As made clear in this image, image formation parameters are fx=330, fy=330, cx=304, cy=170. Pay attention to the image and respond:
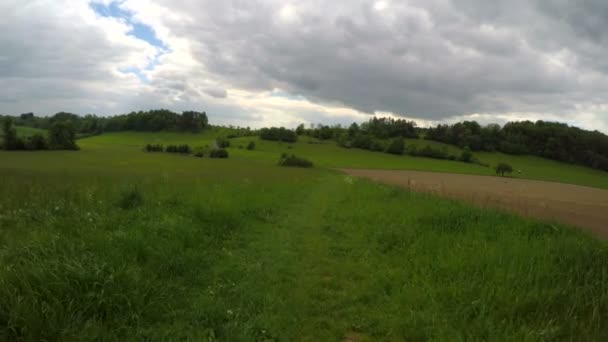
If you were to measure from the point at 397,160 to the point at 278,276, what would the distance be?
289 feet

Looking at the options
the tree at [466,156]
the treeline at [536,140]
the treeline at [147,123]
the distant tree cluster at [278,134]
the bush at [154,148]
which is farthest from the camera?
the treeline at [147,123]

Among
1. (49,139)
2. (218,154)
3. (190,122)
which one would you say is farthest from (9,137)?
(190,122)

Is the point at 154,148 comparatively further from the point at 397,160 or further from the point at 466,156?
the point at 466,156

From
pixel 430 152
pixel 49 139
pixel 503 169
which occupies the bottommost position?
pixel 503 169

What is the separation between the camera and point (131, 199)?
9797 millimetres

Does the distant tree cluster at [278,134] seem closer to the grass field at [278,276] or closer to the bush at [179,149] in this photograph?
the bush at [179,149]

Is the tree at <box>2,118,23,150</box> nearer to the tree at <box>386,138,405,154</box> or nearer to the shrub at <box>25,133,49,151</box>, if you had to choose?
the shrub at <box>25,133,49,151</box>

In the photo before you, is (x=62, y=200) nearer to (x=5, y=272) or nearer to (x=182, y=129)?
(x=5, y=272)

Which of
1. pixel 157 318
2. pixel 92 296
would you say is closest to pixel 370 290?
pixel 157 318

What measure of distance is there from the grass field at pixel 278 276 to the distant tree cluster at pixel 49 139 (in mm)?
93854

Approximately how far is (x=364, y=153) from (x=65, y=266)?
98.8 meters

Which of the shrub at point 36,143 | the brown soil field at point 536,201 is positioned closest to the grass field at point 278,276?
the brown soil field at point 536,201

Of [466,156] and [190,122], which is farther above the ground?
[190,122]

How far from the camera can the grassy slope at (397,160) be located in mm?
76688
